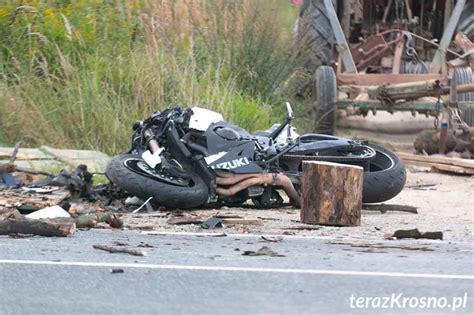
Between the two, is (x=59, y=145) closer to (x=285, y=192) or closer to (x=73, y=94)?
(x=73, y=94)

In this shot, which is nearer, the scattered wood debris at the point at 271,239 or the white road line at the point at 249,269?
the white road line at the point at 249,269

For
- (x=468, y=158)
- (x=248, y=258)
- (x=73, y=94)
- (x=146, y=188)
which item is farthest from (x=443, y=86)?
(x=248, y=258)

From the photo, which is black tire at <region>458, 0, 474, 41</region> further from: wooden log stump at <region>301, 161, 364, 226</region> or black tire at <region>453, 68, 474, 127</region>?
wooden log stump at <region>301, 161, 364, 226</region>

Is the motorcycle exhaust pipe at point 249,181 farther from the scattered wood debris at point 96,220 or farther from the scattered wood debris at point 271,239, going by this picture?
the scattered wood debris at point 271,239

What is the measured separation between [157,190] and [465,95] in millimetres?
7287

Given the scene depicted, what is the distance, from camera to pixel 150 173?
1020 centimetres

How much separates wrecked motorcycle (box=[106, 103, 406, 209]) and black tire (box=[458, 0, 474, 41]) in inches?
308

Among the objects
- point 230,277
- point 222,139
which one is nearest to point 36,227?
point 230,277

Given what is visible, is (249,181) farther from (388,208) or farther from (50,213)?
(50,213)

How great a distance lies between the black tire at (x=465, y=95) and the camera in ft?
50.4

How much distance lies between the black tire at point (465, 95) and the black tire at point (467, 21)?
2163mm

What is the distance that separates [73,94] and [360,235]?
6046 mm

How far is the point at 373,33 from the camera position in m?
18.4

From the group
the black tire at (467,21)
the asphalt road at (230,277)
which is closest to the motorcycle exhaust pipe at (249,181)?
the asphalt road at (230,277)
